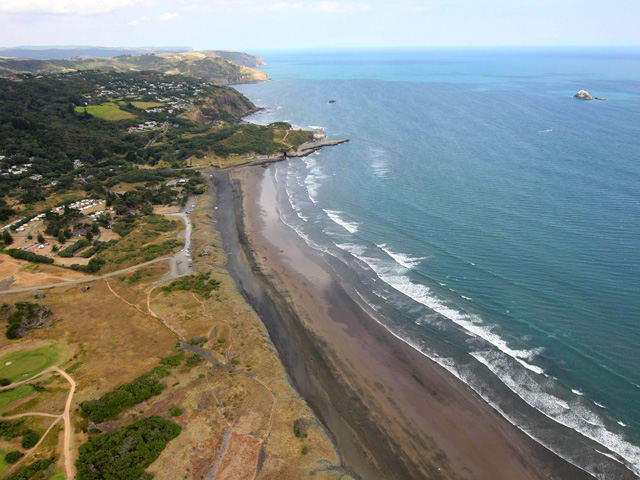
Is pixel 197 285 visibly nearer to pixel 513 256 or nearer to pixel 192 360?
pixel 192 360

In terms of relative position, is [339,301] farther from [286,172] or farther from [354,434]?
[286,172]

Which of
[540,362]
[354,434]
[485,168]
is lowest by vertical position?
[354,434]

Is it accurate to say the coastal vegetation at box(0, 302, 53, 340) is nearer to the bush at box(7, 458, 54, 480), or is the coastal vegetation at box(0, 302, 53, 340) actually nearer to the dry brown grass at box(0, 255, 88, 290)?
the dry brown grass at box(0, 255, 88, 290)

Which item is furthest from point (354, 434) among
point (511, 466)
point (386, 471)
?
point (511, 466)

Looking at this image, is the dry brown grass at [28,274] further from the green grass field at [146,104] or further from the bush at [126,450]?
the green grass field at [146,104]

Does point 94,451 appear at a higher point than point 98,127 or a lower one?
lower
